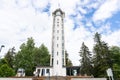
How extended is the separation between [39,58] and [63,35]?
16.9 meters

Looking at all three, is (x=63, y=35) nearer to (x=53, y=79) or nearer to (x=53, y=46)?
(x=53, y=46)

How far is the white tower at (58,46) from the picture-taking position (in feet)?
124

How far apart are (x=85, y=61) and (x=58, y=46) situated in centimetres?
1086

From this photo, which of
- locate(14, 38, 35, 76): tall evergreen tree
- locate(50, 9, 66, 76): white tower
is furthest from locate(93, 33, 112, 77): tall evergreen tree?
locate(14, 38, 35, 76): tall evergreen tree

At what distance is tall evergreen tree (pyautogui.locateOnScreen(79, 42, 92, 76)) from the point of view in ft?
145

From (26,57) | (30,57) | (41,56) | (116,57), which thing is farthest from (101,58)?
(41,56)

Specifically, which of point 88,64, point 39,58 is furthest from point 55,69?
point 39,58

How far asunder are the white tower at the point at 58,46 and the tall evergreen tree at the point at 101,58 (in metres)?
8.42

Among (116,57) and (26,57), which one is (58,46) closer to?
(26,57)

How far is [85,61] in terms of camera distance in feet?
153

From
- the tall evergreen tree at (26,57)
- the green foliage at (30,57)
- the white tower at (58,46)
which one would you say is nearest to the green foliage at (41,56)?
the green foliage at (30,57)

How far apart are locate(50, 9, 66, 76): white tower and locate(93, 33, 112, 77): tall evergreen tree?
842 cm

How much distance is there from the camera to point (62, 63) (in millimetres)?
38500

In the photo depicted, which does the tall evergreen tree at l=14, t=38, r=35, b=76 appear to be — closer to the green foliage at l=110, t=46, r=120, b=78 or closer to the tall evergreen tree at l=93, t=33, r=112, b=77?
the tall evergreen tree at l=93, t=33, r=112, b=77
